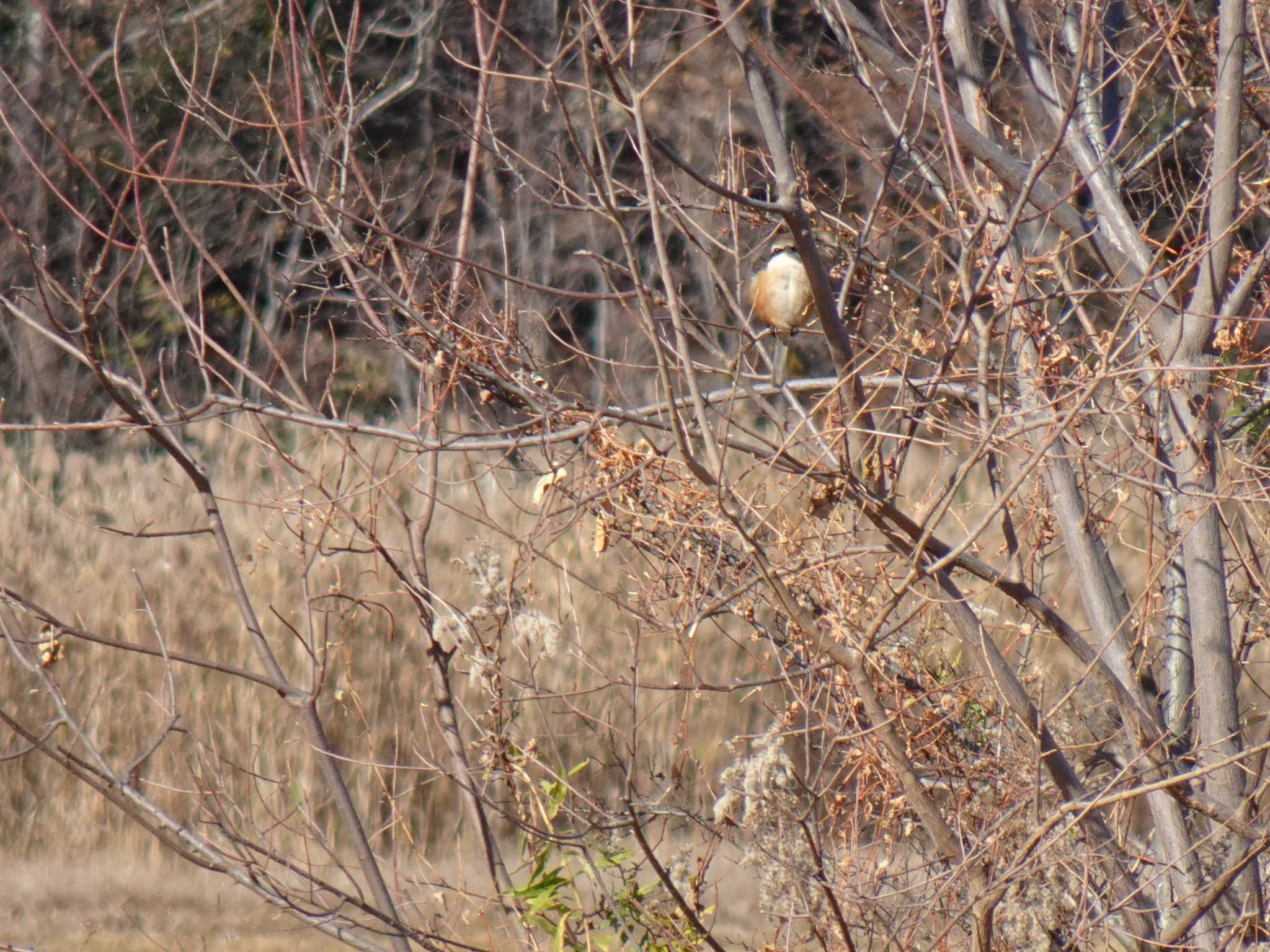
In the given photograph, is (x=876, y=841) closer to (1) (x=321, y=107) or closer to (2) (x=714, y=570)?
(2) (x=714, y=570)

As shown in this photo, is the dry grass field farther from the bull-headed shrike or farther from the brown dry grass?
the bull-headed shrike

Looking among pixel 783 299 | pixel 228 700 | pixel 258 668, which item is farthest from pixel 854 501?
pixel 258 668

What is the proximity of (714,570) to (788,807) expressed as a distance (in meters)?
0.73

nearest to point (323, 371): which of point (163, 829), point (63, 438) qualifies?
point (63, 438)

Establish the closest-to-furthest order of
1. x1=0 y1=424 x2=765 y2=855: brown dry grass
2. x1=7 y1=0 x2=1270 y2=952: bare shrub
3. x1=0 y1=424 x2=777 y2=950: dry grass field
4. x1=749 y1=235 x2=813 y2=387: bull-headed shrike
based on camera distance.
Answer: x1=7 y1=0 x2=1270 y2=952: bare shrub < x1=749 y1=235 x2=813 y2=387: bull-headed shrike < x1=0 y1=424 x2=777 y2=950: dry grass field < x1=0 y1=424 x2=765 y2=855: brown dry grass

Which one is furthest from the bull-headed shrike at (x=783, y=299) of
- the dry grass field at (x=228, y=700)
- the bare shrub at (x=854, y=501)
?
the dry grass field at (x=228, y=700)

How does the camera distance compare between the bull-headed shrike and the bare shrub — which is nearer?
the bare shrub

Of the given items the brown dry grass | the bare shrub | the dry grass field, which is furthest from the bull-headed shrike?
the brown dry grass

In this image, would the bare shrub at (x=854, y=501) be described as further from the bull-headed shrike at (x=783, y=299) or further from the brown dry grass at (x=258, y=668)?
the brown dry grass at (x=258, y=668)

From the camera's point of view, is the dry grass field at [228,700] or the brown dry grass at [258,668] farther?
the brown dry grass at [258,668]

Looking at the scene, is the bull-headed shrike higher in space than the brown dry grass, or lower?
higher

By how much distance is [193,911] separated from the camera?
536 centimetres

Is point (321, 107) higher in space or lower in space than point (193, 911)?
higher

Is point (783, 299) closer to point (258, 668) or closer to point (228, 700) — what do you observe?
point (228, 700)
